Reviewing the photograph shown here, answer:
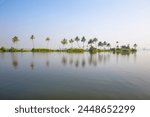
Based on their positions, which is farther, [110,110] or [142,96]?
[142,96]

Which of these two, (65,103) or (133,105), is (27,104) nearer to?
(65,103)

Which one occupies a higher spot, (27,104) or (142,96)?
(27,104)

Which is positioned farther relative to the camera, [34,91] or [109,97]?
[34,91]

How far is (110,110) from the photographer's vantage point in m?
6.94

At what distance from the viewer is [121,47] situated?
156 meters

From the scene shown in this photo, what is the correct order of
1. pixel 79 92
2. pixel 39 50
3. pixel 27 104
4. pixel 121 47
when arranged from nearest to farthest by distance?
1. pixel 27 104
2. pixel 79 92
3. pixel 39 50
4. pixel 121 47

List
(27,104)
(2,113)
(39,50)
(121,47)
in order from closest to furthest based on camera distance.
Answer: (2,113)
(27,104)
(39,50)
(121,47)

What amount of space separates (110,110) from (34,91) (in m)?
5.96

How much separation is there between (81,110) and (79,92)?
4.39 m

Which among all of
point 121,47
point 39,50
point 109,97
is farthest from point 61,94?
point 121,47

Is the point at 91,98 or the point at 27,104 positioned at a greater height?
the point at 27,104

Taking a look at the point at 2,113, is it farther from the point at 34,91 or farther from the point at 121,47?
the point at 121,47

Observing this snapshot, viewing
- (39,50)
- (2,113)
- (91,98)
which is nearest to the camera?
(2,113)

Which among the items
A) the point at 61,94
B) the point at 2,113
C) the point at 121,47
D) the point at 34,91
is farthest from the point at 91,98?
the point at 121,47
